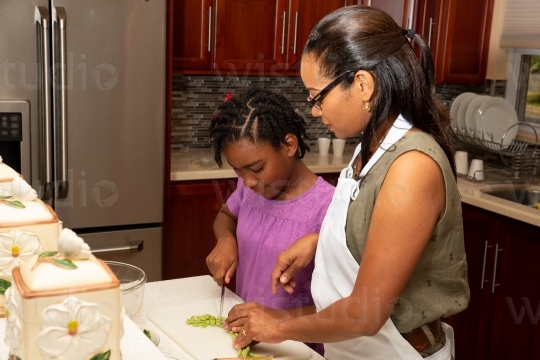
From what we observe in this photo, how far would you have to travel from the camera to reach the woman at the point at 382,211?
3.51 feet

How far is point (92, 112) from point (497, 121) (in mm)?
1853

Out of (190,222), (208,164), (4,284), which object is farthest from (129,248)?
(4,284)

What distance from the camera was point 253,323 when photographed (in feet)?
3.90

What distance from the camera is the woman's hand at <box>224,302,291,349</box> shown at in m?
1.17

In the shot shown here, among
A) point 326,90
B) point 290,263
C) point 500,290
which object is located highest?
point 326,90

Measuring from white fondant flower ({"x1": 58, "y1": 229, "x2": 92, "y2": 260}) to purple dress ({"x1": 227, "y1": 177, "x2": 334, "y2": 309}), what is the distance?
0.86 meters

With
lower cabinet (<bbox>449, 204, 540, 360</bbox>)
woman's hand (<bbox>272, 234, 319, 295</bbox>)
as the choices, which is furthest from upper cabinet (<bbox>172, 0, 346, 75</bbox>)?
woman's hand (<bbox>272, 234, 319, 295</bbox>)

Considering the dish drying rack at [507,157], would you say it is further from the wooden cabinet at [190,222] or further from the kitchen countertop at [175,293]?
the kitchen countertop at [175,293]

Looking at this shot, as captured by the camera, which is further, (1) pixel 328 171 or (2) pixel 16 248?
(1) pixel 328 171

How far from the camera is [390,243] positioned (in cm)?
106

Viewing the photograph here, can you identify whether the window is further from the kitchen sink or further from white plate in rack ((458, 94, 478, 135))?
the kitchen sink

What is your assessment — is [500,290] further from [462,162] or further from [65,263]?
[65,263]

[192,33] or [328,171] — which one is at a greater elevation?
[192,33]

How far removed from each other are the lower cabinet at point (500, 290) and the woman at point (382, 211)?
1425mm
